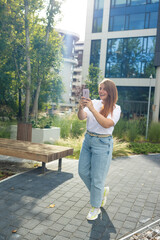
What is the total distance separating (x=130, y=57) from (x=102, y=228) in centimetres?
2328

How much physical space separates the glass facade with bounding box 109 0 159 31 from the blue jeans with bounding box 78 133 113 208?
2358cm

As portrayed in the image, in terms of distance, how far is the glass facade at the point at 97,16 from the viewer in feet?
87.7

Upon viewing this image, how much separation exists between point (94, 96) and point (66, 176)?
13275 mm

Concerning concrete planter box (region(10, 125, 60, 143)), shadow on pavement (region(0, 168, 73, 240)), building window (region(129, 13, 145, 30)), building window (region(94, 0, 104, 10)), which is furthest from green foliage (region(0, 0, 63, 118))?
building window (region(94, 0, 104, 10))

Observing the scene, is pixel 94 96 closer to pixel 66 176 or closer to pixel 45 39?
pixel 45 39

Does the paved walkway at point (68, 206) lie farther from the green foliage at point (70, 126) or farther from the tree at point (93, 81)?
the tree at point (93, 81)

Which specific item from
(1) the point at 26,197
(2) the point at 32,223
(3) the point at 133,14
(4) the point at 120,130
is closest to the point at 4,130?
(4) the point at 120,130

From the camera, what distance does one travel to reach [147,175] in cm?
632

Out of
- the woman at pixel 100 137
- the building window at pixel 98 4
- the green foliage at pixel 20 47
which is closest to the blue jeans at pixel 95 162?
the woman at pixel 100 137

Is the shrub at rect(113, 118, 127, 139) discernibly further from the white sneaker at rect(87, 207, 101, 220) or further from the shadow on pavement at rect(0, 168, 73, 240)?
the white sneaker at rect(87, 207, 101, 220)

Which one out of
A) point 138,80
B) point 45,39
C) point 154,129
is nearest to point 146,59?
point 138,80

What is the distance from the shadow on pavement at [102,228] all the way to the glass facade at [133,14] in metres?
23.8

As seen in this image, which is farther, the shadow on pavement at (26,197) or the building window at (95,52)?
the building window at (95,52)

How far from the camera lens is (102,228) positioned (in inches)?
132
